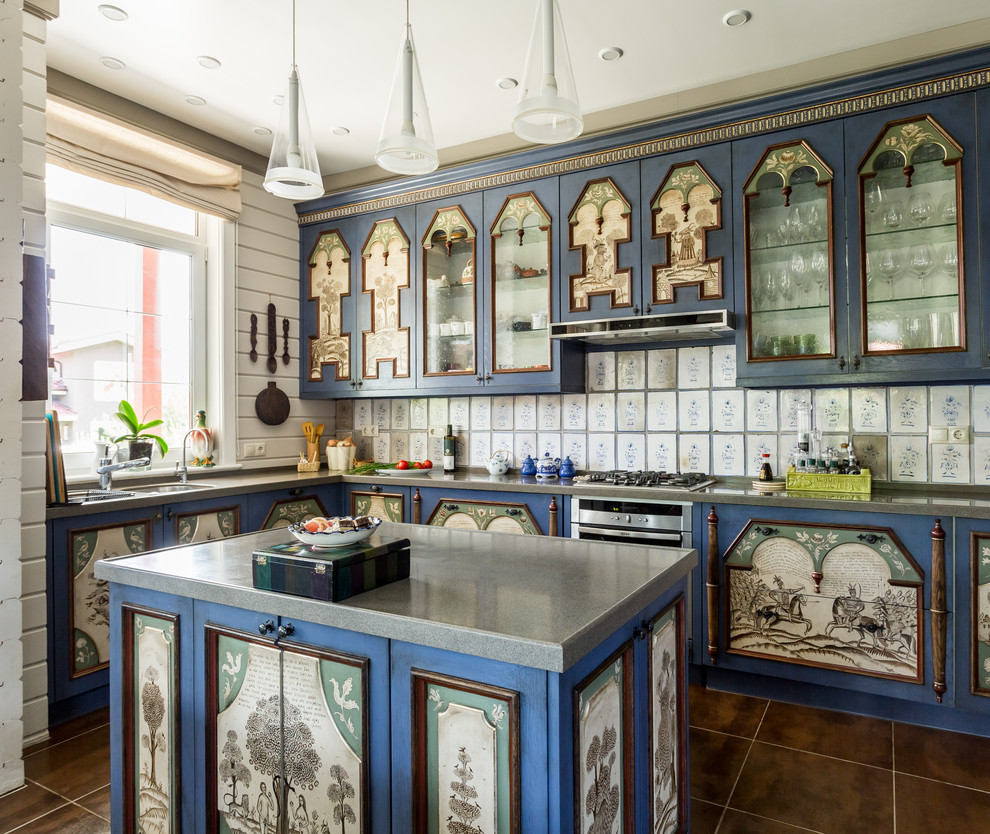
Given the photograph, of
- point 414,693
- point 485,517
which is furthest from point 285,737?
point 485,517

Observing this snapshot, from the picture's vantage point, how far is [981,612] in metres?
2.49

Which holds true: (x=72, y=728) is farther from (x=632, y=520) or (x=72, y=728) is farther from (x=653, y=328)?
(x=653, y=328)

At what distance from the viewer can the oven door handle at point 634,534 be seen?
9.91 ft

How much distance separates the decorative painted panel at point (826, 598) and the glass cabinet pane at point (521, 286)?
1475 millimetres

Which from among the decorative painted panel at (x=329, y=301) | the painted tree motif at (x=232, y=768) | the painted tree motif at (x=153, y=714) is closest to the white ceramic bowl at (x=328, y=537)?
the painted tree motif at (x=232, y=768)

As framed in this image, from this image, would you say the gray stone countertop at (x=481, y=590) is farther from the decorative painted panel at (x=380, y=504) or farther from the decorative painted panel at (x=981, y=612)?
the decorative painted panel at (x=380, y=504)

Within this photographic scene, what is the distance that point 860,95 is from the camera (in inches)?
112

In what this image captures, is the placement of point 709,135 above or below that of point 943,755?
above

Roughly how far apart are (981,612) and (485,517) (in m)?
2.17

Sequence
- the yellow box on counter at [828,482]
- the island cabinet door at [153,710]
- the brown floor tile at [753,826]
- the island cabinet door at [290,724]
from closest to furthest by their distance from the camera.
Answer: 1. the island cabinet door at [290,724]
2. the island cabinet door at [153,710]
3. the brown floor tile at [753,826]
4. the yellow box on counter at [828,482]

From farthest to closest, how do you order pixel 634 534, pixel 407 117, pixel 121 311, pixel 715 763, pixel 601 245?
pixel 121 311 → pixel 601 245 → pixel 634 534 → pixel 715 763 → pixel 407 117

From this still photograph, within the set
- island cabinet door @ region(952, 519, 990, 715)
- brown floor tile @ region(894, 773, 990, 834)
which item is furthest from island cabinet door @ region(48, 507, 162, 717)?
island cabinet door @ region(952, 519, 990, 715)

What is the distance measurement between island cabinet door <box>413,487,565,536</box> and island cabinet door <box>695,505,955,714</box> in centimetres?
76

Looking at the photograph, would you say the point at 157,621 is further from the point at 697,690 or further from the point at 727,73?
the point at 727,73
